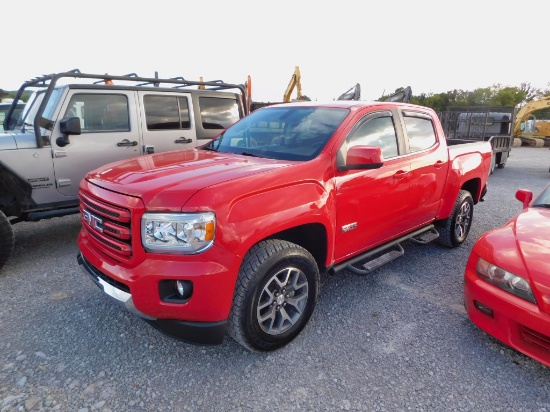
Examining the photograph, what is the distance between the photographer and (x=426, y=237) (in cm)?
420

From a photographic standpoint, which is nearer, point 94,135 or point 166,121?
point 94,135

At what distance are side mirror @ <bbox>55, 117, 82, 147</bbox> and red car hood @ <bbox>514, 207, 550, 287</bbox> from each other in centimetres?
447

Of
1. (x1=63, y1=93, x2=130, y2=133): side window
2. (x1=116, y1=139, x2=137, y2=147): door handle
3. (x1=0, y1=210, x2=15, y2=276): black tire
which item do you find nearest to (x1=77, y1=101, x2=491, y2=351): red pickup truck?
(x1=0, y1=210, x2=15, y2=276): black tire

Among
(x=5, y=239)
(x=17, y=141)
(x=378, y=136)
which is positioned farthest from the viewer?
(x=17, y=141)

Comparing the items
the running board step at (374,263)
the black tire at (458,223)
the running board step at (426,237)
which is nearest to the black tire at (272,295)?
the running board step at (374,263)

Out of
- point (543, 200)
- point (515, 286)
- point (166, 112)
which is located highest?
point (166, 112)

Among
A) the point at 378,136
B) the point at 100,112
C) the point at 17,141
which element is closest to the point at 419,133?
the point at 378,136

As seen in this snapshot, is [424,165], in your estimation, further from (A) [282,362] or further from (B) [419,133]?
(A) [282,362]

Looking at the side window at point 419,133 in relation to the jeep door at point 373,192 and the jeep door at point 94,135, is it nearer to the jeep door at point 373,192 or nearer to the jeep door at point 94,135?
the jeep door at point 373,192

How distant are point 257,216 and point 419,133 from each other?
2.49 m

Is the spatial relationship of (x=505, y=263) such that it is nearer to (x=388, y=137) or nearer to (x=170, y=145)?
(x=388, y=137)

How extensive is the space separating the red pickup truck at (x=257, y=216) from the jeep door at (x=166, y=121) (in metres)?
1.74

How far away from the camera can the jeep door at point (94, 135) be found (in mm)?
4324

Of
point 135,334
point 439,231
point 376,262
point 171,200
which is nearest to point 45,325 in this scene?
point 135,334
